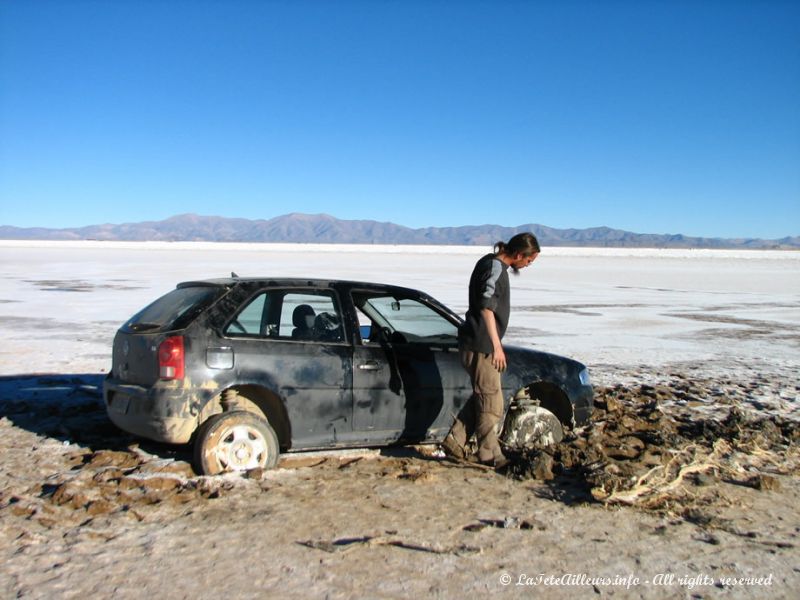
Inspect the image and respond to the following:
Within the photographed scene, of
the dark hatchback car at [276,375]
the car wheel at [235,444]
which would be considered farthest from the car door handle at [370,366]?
the car wheel at [235,444]

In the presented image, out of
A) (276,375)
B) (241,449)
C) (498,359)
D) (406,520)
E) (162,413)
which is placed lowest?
(406,520)

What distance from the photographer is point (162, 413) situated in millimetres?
5023

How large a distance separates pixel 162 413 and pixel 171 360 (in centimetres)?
36

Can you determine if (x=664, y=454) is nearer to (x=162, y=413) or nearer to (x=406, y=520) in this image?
(x=406, y=520)

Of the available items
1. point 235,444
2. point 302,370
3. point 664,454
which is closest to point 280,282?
point 302,370

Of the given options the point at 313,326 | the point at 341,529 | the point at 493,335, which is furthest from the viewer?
the point at 313,326

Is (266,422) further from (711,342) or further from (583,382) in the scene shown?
(711,342)

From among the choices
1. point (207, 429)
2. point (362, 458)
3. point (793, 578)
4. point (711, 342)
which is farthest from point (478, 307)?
point (711, 342)

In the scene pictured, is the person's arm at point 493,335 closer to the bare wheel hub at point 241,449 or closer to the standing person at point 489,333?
the standing person at point 489,333

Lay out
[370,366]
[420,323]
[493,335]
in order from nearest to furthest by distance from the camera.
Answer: [493,335]
[370,366]
[420,323]

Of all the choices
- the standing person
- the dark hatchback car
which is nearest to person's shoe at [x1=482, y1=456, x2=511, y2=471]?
the standing person

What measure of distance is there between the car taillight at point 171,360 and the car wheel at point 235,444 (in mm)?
418

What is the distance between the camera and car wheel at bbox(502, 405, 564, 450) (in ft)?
20.4

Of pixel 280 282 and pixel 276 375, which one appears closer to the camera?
pixel 276 375
